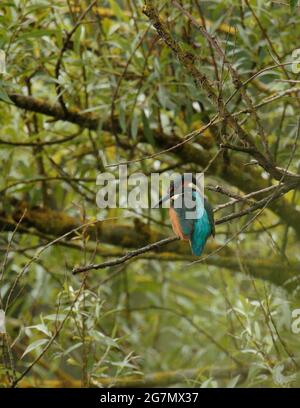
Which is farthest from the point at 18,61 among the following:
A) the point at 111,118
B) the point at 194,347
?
the point at 194,347

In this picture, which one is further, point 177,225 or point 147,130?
point 147,130

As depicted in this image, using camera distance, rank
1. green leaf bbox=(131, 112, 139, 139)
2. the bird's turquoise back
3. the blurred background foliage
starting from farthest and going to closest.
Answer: green leaf bbox=(131, 112, 139, 139)
the blurred background foliage
the bird's turquoise back

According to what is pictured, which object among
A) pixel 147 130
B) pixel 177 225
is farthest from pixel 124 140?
pixel 177 225

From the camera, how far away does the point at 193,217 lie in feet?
8.97

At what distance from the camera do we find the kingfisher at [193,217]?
2729 mm

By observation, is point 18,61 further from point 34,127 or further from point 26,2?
point 34,127

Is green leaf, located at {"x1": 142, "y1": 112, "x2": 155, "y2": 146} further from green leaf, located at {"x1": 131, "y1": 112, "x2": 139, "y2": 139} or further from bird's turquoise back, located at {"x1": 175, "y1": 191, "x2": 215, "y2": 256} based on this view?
bird's turquoise back, located at {"x1": 175, "y1": 191, "x2": 215, "y2": 256}

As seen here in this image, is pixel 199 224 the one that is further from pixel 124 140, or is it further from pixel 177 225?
pixel 124 140

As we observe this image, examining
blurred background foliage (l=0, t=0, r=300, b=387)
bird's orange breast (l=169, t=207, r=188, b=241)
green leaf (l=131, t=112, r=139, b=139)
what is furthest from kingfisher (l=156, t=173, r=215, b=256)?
green leaf (l=131, t=112, r=139, b=139)

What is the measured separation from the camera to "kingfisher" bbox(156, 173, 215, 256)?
2.73 m

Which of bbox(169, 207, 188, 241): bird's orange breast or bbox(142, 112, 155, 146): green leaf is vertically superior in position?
bbox(142, 112, 155, 146): green leaf

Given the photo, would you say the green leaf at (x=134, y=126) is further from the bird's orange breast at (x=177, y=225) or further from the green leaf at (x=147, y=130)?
the bird's orange breast at (x=177, y=225)

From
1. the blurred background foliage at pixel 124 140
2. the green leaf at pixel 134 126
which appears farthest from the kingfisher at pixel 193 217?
the green leaf at pixel 134 126

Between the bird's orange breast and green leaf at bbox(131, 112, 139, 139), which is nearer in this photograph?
the bird's orange breast
